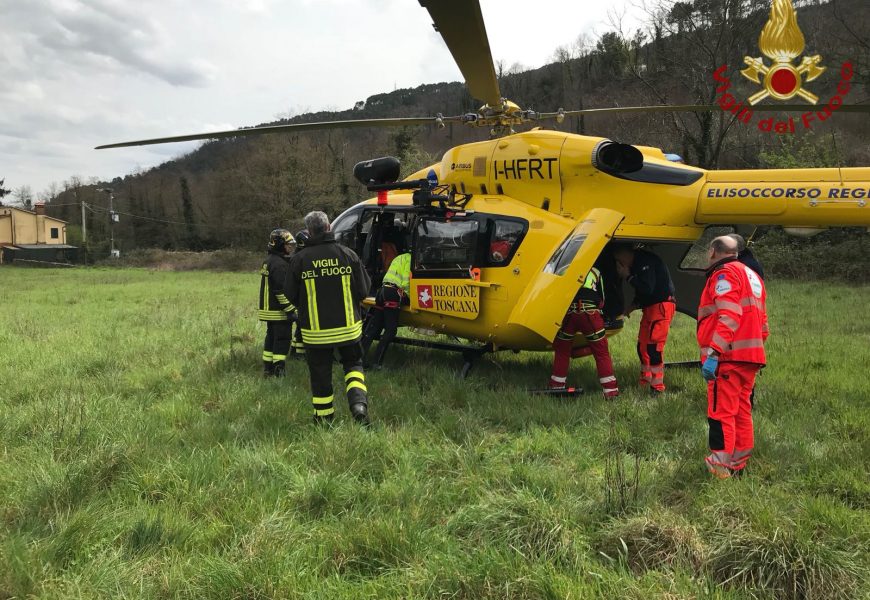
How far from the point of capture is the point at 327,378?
5.04 metres

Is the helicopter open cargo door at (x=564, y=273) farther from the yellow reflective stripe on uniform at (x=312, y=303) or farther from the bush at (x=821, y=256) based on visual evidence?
the bush at (x=821, y=256)

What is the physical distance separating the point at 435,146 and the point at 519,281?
45.5 m

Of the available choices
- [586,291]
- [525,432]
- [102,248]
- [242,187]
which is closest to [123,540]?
[525,432]

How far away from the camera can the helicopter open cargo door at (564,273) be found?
18.0ft

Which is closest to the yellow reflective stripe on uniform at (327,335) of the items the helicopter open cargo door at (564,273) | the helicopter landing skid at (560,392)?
the helicopter open cargo door at (564,273)

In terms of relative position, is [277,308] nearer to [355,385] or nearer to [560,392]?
[355,385]

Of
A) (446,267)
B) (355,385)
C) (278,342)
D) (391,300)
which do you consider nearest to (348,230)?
(391,300)

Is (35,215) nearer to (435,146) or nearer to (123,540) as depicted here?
(435,146)

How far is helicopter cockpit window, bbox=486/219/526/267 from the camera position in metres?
6.12

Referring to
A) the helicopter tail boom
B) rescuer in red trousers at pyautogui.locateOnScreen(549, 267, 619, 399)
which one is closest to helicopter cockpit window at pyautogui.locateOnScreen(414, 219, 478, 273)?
rescuer in red trousers at pyautogui.locateOnScreen(549, 267, 619, 399)

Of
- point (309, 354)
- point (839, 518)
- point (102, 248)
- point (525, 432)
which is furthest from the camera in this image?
point (102, 248)

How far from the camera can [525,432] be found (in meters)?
4.82

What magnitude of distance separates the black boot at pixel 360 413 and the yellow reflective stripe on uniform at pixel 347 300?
29.6 inches

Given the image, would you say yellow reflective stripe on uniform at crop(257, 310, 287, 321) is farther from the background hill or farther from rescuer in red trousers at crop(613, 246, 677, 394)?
the background hill
